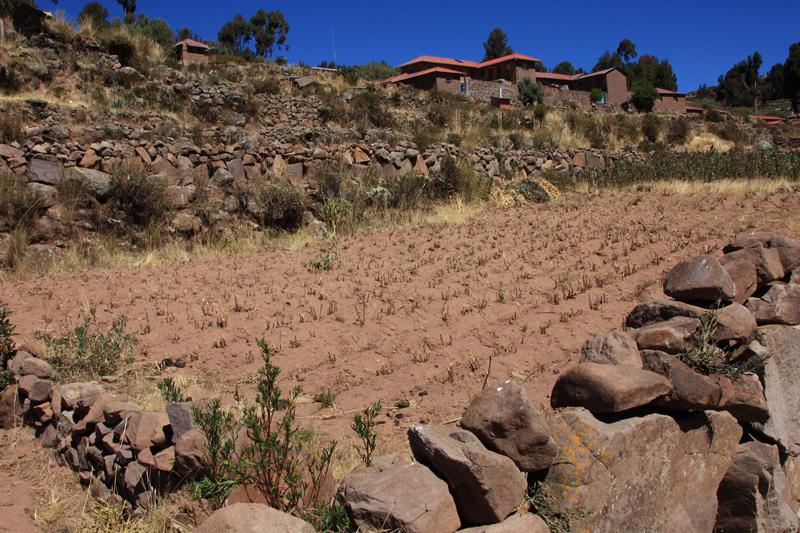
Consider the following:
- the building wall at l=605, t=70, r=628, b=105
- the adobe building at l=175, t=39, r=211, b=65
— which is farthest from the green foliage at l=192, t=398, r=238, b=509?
the building wall at l=605, t=70, r=628, b=105

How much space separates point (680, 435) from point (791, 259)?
204 cm

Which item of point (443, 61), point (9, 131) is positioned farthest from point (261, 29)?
point (9, 131)

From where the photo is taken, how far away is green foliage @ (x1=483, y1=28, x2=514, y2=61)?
5794cm

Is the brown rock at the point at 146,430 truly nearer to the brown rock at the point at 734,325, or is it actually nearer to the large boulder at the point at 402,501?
the large boulder at the point at 402,501

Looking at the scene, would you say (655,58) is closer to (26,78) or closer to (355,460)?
(26,78)

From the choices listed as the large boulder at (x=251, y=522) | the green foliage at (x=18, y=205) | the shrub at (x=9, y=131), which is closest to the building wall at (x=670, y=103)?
the shrub at (x=9, y=131)

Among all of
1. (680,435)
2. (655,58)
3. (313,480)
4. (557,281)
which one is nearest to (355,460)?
(313,480)

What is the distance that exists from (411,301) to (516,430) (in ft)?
8.63

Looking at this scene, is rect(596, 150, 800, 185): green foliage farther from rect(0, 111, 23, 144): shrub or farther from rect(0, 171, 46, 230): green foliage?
rect(0, 111, 23, 144): shrub

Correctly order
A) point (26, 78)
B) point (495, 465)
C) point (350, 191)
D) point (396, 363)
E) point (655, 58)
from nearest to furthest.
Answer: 1. point (495, 465)
2. point (396, 363)
3. point (350, 191)
4. point (26, 78)
5. point (655, 58)

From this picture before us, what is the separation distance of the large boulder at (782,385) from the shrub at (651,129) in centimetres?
1585

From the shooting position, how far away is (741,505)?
3559mm

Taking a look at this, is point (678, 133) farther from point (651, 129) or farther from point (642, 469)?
point (642, 469)

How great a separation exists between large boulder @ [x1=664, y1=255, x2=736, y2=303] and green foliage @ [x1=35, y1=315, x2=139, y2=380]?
384 centimetres
